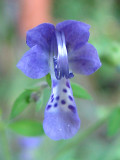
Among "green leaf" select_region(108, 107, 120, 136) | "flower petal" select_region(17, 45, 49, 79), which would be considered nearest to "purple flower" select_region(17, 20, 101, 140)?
"flower petal" select_region(17, 45, 49, 79)

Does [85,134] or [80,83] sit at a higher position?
[80,83]

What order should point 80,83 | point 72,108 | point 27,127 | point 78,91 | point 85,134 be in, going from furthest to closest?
point 80,83 → point 85,134 → point 27,127 → point 78,91 → point 72,108

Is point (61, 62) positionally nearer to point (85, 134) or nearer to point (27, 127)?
point (27, 127)

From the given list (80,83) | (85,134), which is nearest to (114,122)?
(85,134)

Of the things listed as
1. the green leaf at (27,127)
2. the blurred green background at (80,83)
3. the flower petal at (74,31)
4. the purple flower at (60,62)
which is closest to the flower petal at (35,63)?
the purple flower at (60,62)

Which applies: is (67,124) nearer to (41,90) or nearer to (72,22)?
(41,90)

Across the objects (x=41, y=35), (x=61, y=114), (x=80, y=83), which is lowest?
(x=61, y=114)

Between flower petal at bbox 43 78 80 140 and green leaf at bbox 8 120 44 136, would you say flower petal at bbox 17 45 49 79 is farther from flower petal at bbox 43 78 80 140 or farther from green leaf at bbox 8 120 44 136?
green leaf at bbox 8 120 44 136

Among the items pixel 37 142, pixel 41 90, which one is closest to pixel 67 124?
pixel 41 90
